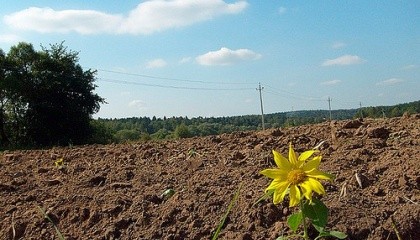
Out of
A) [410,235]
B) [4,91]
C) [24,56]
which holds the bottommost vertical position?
[410,235]

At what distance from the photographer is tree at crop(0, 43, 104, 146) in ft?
86.1

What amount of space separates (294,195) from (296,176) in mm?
67

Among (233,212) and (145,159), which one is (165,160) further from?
(233,212)

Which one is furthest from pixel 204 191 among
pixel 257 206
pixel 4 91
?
pixel 4 91

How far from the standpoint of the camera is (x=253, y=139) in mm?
3982

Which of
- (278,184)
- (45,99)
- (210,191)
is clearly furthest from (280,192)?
(45,99)

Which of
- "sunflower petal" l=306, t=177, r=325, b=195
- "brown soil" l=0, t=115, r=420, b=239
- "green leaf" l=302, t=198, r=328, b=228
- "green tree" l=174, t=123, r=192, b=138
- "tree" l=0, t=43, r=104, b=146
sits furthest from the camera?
"tree" l=0, t=43, r=104, b=146

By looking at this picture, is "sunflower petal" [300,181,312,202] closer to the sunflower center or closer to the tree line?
the sunflower center

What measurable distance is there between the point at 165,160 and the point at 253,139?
0.78m

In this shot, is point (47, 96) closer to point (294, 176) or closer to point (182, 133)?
point (182, 133)

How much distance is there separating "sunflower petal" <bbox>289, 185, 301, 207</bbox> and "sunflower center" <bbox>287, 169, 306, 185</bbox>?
0.07 feet

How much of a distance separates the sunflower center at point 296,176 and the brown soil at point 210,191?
61cm

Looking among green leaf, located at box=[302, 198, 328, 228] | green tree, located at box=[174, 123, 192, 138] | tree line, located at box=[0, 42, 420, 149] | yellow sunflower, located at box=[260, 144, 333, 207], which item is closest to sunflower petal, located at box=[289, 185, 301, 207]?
yellow sunflower, located at box=[260, 144, 333, 207]

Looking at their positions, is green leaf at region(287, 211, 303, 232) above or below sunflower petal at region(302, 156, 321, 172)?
below
